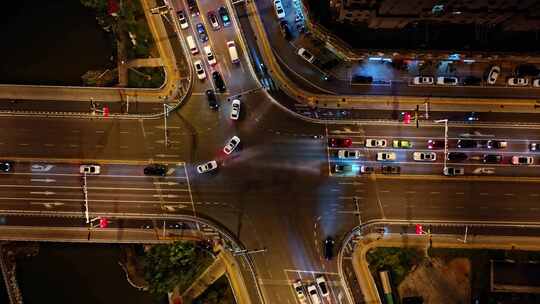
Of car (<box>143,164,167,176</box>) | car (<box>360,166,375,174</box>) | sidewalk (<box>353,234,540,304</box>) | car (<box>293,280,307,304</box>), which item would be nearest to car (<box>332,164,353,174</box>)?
car (<box>360,166,375,174</box>)

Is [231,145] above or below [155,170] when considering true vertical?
above

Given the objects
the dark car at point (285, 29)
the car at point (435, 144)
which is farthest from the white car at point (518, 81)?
the dark car at point (285, 29)

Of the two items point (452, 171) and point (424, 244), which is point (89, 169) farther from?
point (452, 171)

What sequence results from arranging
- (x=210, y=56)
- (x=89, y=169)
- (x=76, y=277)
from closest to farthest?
(x=89, y=169) < (x=210, y=56) < (x=76, y=277)

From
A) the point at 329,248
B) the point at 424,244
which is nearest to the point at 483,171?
the point at 424,244

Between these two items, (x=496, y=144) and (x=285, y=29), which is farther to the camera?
(x=285, y=29)
